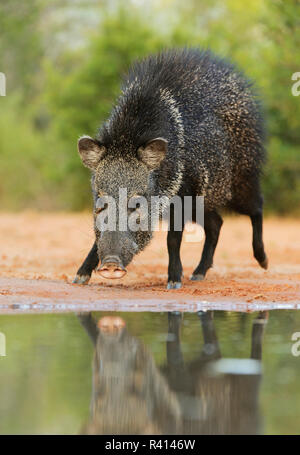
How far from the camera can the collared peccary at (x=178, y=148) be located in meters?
5.75

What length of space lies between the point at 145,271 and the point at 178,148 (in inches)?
66.5

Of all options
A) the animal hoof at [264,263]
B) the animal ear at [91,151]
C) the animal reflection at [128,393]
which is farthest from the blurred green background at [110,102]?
the animal reflection at [128,393]

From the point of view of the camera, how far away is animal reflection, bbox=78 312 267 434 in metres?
2.76

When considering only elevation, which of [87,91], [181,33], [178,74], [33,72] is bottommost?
[178,74]

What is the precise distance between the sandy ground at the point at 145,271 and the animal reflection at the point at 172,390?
4.81 ft

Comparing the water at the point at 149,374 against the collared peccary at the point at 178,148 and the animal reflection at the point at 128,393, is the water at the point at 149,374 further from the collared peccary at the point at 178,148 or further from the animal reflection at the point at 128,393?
the collared peccary at the point at 178,148

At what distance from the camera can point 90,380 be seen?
3.32 m

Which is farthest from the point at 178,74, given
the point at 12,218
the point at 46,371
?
the point at 12,218

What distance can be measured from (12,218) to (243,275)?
9.26 metres

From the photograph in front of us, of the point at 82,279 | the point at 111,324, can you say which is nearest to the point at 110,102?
the point at 82,279

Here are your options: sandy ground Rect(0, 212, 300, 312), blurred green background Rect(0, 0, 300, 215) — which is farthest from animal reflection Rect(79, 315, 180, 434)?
blurred green background Rect(0, 0, 300, 215)

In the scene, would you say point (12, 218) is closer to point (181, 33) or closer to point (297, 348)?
point (181, 33)

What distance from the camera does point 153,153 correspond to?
5.84 m

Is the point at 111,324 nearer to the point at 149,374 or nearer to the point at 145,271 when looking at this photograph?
the point at 149,374
